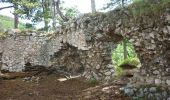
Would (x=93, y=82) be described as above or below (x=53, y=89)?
above

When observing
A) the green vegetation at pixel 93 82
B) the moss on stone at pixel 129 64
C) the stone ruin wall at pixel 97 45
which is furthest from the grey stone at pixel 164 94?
the moss on stone at pixel 129 64

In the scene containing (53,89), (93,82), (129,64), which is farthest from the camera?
(129,64)

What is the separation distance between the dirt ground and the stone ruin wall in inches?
34.5

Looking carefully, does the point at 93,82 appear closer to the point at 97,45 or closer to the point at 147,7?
the point at 97,45

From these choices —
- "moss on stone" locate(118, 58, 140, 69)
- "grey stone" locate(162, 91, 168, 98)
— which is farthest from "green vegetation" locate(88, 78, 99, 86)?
"grey stone" locate(162, 91, 168, 98)

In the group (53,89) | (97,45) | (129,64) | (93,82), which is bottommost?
(53,89)

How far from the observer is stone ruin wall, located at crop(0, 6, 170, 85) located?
31.7 feet

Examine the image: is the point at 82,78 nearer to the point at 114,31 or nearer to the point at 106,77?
the point at 106,77

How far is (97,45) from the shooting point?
12508 mm

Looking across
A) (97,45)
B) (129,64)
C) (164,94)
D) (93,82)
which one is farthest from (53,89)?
→ (129,64)

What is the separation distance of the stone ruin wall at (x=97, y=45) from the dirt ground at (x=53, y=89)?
876 mm

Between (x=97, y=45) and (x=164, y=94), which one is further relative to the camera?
(x=97, y=45)

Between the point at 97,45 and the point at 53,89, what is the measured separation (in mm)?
2327

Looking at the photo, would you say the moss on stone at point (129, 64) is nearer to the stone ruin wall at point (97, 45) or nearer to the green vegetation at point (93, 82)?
the stone ruin wall at point (97, 45)
